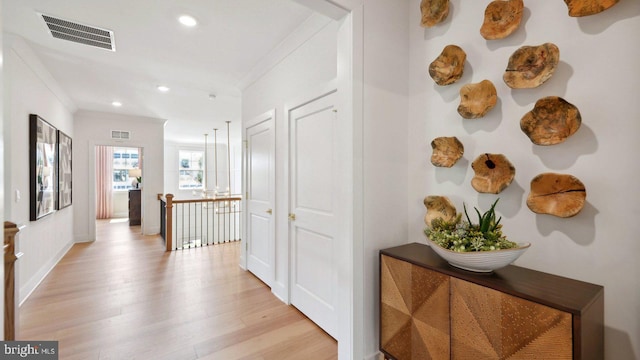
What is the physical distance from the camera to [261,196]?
333 centimetres

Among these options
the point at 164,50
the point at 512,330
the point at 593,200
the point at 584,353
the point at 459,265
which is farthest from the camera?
the point at 164,50

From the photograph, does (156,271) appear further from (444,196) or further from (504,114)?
(504,114)

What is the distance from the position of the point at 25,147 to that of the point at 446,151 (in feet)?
14.0

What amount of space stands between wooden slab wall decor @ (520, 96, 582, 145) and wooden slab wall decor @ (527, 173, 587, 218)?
17 cm

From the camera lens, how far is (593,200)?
1.21 m

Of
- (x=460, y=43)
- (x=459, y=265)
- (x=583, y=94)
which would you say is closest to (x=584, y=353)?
(x=459, y=265)

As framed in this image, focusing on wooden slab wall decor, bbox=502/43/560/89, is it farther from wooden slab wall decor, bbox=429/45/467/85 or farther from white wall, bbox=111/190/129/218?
white wall, bbox=111/190/129/218

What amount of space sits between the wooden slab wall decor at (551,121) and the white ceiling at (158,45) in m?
1.80

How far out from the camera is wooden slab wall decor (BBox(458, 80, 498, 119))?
150 cm

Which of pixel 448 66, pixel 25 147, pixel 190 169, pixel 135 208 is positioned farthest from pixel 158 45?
pixel 190 169

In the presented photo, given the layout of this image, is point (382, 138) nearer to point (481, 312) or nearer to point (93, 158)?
point (481, 312)

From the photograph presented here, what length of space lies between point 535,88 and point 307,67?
1.74 meters

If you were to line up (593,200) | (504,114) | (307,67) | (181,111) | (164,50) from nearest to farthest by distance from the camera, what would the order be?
(593,200), (504,114), (307,67), (164,50), (181,111)

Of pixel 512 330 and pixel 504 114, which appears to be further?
pixel 504 114
